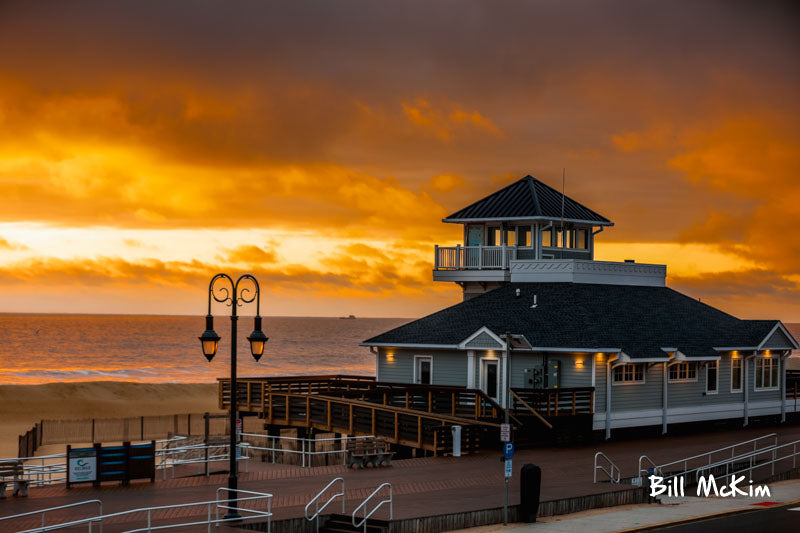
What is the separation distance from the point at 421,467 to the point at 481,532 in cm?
866

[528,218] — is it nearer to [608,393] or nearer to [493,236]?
[493,236]

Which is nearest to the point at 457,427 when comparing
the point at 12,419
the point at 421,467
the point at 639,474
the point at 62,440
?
the point at 421,467

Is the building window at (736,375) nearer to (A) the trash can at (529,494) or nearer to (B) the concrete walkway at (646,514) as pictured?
(B) the concrete walkway at (646,514)

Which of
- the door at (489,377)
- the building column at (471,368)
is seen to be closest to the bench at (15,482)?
the building column at (471,368)

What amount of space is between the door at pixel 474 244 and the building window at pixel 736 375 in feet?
39.7

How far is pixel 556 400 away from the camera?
39594mm

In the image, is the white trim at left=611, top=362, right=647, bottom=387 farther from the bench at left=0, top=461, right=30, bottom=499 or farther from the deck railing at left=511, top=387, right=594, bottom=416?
the bench at left=0, top=461, right=30, bottom=499

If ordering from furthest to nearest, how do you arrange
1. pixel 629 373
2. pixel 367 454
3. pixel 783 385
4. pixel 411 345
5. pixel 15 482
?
pixel 783 385, pixel 411 345, pixel 629 373, pixel 367 454, pixel 15 482

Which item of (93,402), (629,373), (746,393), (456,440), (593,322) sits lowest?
(93,402)

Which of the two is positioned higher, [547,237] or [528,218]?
[528,218]

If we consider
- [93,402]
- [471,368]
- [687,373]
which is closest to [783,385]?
[687,373]

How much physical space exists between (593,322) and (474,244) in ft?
33.7

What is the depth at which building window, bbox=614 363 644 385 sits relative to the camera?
1652 inches

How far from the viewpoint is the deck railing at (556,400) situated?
130 feet
